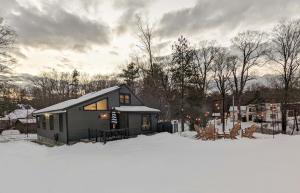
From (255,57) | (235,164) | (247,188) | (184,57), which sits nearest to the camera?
(247,188)

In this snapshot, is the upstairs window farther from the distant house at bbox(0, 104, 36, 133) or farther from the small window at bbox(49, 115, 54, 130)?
the distant house at bbox(0, 104, 36, 133)

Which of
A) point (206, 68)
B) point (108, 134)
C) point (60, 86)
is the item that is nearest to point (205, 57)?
point (206, 68)

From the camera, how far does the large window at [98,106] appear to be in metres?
22.6

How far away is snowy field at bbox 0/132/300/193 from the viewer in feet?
27.8

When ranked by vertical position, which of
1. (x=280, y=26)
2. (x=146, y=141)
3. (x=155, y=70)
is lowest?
(x=146, y=141)

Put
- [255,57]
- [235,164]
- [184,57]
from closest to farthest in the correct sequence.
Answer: [235,164]
[184,57]
[255,57]

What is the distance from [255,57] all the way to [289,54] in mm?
8009

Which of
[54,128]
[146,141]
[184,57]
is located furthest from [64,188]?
[184,57]

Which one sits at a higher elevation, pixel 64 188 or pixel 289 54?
pixel 289 54

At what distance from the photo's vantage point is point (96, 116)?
22.9 metres

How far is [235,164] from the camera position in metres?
11.9

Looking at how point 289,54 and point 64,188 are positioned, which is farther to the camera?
point 289,54

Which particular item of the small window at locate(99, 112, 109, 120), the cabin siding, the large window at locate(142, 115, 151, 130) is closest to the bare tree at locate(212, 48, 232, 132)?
the large window at locate(142, 115, 151, 130)

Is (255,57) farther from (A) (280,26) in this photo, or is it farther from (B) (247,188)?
(B) (247,188)
